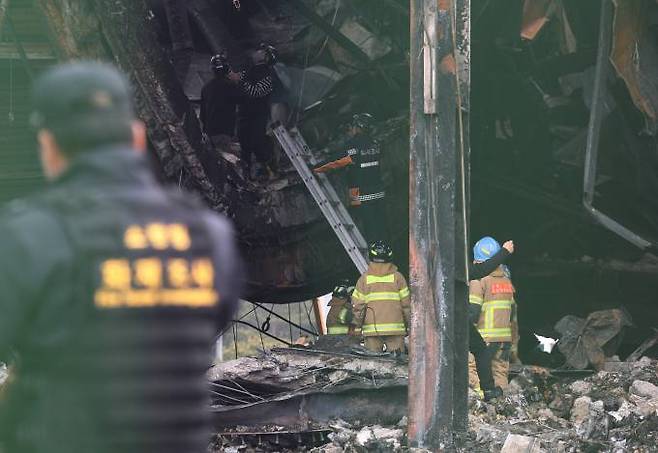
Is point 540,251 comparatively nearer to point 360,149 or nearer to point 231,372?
point 360,149

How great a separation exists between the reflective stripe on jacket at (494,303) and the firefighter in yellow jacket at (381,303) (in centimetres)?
60

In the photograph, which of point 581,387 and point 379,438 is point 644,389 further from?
point 379,438

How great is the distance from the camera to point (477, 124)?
11875mm

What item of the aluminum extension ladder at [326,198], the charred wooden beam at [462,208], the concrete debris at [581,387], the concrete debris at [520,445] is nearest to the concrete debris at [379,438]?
the charred wooden beam at [462,208]

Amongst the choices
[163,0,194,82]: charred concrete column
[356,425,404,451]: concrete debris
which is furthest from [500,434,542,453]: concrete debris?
[163,0,194,82]: charred concrete column

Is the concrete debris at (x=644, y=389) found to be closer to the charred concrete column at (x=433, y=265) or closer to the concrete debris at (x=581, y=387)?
the concrete debris at (x=581, y=387)

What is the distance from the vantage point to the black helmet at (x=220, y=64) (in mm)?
10867

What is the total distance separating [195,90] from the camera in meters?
11.1

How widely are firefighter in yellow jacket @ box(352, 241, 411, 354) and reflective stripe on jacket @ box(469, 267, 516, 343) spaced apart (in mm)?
603

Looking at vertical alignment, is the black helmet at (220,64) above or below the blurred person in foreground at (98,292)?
above

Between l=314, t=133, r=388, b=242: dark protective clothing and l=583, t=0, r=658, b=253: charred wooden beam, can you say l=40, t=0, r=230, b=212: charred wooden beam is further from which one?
l=583, t=0, r=658, b=253: charred wooden beam

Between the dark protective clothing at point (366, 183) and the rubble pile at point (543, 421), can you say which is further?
the dark protective clothing at point (366, 183)

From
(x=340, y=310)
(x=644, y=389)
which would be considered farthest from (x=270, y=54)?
(x=644, y=389)

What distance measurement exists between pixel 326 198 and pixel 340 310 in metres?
1.37
